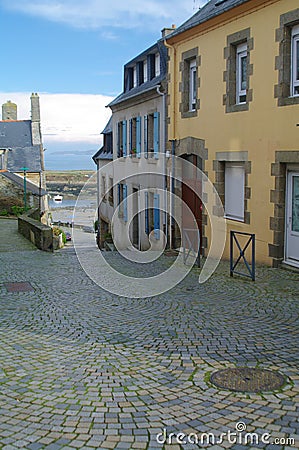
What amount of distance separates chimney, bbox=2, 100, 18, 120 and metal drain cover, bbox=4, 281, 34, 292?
46188 mm

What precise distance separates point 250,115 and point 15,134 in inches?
1500

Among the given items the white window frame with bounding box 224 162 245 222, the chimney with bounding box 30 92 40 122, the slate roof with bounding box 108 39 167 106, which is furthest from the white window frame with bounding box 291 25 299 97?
the chimney with bounding box 30 92 40 122

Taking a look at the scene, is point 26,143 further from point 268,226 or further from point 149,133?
point 268,226

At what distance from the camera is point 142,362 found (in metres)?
5.92

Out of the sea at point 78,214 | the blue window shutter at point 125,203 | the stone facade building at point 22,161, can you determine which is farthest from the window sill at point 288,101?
the sea at point 78,214

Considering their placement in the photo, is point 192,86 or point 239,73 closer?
point 239,73

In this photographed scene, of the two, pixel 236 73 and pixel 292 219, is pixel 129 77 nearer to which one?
pixel 236 73

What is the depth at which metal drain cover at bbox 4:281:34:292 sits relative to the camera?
10.2 m

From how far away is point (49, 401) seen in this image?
490cm

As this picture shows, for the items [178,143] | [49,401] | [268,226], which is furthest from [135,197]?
[49,401]

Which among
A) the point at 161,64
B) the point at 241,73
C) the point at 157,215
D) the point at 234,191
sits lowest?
the point at 157,215

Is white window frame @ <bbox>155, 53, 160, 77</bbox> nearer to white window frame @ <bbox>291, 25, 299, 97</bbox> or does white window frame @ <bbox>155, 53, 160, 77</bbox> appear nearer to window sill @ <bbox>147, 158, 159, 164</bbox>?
window sill @ <bbox>147, 158, 159, 164</bbox>

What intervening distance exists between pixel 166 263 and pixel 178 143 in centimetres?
425

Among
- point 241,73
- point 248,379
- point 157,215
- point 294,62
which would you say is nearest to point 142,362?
point 248,379
